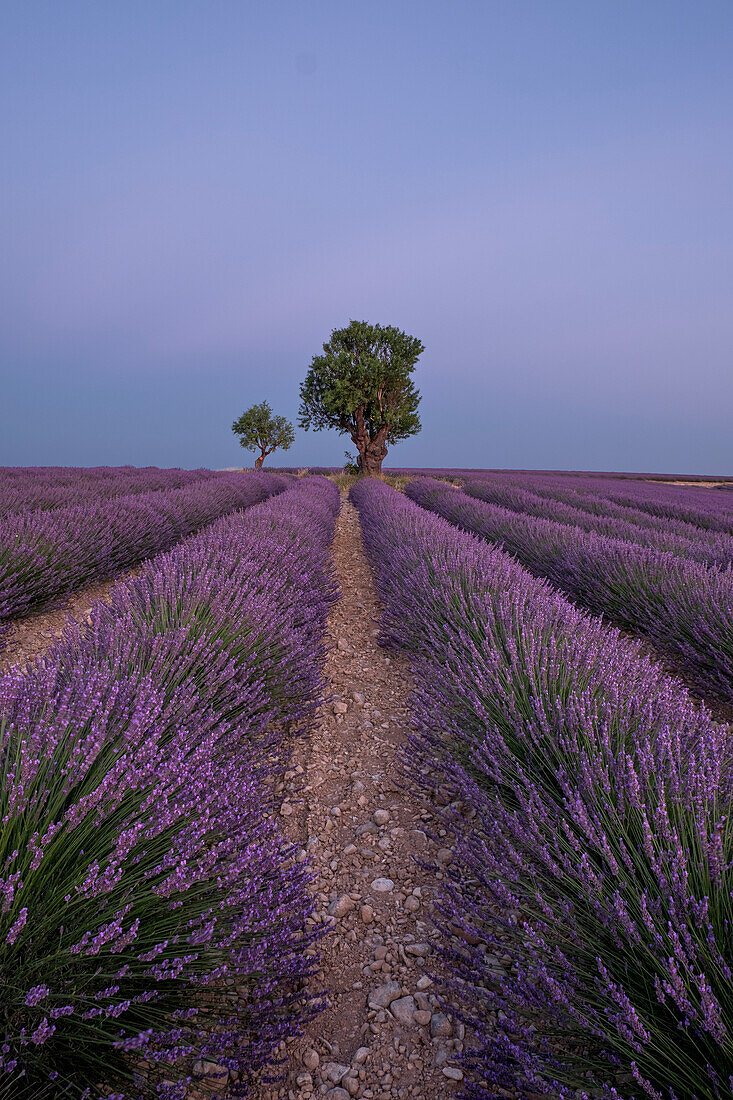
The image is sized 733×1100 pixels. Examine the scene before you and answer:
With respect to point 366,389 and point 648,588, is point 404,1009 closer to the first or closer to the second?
point 648,588

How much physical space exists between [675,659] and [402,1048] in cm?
345

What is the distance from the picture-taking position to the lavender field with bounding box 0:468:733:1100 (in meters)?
0.93

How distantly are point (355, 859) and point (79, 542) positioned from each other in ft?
14.2

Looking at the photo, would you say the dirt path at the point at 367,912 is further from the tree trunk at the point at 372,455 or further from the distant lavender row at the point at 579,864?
the tree trunk at the point at 372,455

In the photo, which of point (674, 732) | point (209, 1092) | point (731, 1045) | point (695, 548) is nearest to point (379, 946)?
point (209, 1092)

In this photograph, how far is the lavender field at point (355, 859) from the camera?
0.93 m

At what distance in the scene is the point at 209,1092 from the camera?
106 centimetres

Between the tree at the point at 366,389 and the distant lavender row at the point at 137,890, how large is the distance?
657 inches

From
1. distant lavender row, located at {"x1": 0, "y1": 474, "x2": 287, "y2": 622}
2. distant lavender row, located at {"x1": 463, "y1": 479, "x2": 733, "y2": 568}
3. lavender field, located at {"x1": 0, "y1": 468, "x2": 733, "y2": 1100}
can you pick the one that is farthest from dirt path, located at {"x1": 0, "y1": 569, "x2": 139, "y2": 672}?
distant lavender row, located at {"x1": 463, "y1": 479, "x2": 733, "y2": 568}

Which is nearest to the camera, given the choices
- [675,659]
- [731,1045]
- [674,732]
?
[731,1045]

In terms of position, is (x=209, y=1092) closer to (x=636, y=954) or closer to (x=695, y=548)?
(x=636, y=954)

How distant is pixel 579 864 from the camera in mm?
1207

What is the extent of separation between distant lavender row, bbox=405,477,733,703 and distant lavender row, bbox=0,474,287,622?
4348 millimetres

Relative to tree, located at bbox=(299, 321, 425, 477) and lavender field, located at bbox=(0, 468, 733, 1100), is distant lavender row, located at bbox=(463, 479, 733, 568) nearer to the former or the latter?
lavender field, located at bbox=(0, 468, 733, 1100)
